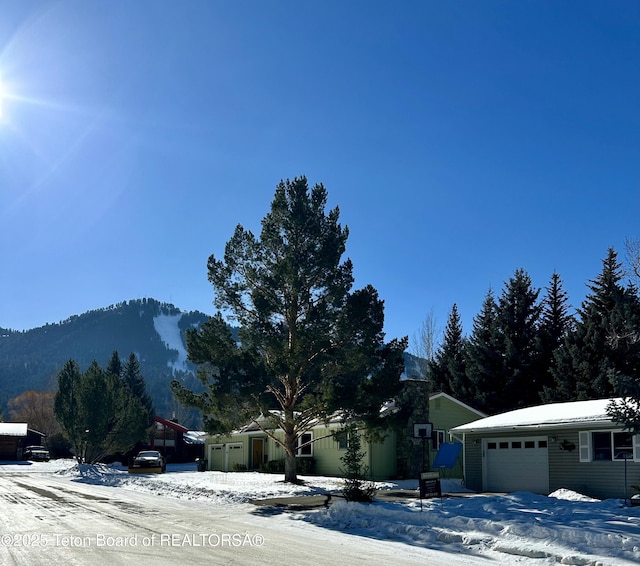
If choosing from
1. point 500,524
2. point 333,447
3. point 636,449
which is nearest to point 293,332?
A: point 333,447

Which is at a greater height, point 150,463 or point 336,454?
point 336,454

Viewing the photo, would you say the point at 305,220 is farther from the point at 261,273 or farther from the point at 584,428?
the point at 584,428

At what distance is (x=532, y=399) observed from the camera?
41875mm

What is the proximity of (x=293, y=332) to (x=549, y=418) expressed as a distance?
35.3 ft

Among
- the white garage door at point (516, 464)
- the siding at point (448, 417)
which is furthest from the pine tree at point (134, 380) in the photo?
the white garage door at point (516, 464)

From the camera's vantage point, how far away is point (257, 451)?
4303 cm

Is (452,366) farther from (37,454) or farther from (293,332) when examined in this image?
(37,454)

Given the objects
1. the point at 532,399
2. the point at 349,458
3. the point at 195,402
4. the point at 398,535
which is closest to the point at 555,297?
the point at 532,399

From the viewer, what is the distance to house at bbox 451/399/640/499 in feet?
69.2

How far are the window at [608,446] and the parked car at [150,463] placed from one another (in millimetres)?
26510

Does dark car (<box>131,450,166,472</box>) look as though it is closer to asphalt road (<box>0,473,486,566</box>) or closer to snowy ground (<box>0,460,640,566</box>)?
snowy ground (<box>0,460,640,566</box>)

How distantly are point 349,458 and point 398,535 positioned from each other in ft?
17.3

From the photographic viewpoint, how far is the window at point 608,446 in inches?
815

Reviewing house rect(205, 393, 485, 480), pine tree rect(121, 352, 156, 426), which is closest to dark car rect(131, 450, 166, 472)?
house rect(205, 393, 485, 480)
